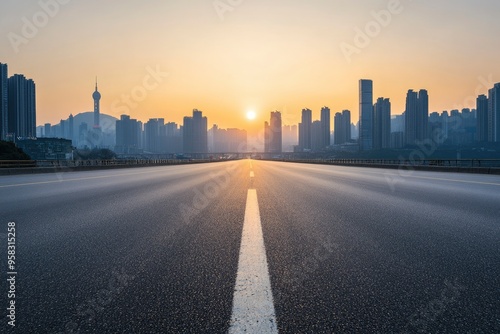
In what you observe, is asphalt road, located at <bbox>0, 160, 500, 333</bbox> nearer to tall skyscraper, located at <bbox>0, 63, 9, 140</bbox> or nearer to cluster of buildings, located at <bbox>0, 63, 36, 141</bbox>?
tall skyscraper, located at <bbox>0, 63, 9, 140</bbox>

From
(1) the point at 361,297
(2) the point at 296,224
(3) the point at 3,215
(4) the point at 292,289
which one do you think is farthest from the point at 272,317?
(3) the point at 3,215

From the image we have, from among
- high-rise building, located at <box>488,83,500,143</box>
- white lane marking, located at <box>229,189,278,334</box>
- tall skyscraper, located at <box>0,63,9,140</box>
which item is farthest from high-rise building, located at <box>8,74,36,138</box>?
high-rise building, located at <box>488,83,500,143</box>

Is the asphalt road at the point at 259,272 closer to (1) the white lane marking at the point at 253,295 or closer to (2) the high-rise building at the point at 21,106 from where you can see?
(1) the white lane marking at the point at 253,295

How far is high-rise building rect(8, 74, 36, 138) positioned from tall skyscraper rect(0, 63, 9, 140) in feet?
34.2

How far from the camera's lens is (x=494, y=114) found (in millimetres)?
187750

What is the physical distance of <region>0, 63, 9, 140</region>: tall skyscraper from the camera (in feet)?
453

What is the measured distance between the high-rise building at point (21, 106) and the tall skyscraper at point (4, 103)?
1044 centimetres

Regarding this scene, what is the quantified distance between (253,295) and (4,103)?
184 m

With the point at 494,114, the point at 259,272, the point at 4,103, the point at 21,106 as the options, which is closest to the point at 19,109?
the point at 21,106

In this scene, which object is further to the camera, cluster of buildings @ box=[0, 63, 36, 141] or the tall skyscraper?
cluster of buildings @ box=[0, 63, 36, 141]

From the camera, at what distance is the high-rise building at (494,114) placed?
171m

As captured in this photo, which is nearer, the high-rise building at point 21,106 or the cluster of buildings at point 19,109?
the cluster of buildings at point 19,109

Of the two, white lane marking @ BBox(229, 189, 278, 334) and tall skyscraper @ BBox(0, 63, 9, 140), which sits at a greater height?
tall skyscraper @ BBox(0, 63, 9, 140)

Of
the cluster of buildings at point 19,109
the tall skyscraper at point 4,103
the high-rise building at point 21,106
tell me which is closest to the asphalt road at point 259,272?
the tall skyscraper at point 4,103
